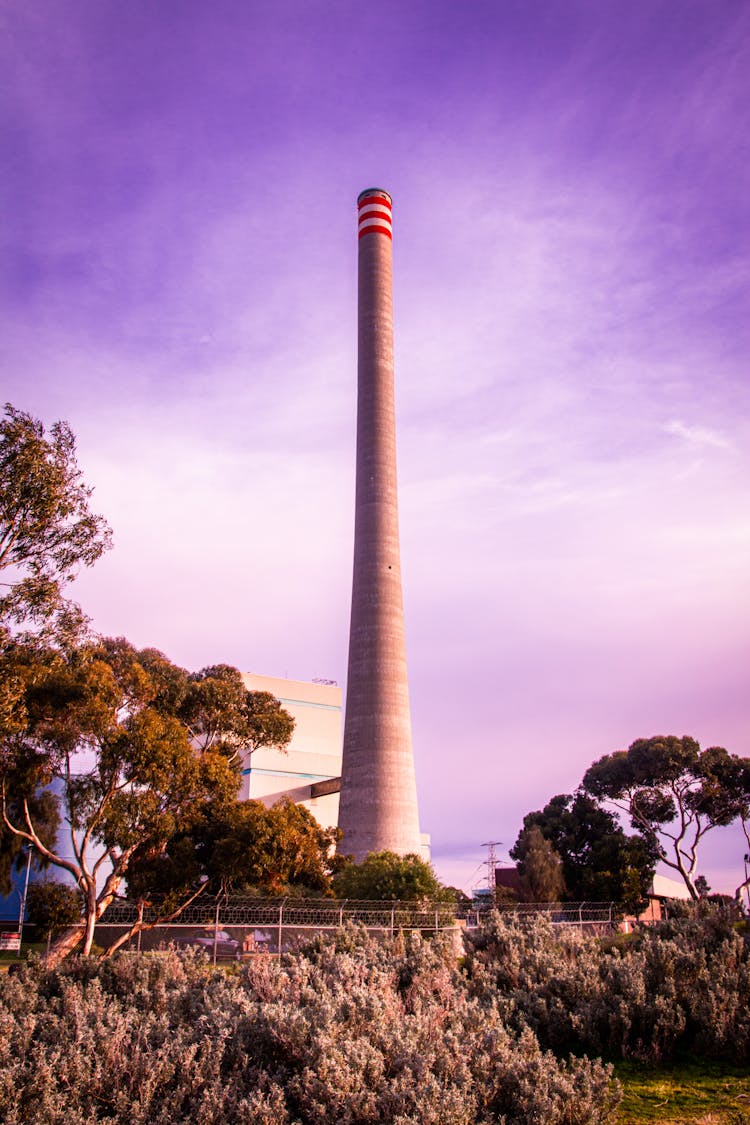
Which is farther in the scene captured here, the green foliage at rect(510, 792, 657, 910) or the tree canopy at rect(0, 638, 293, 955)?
the green foliage at rect(510, 792, 657, 910)

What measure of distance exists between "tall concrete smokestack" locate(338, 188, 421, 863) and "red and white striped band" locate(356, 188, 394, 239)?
22.6 feet

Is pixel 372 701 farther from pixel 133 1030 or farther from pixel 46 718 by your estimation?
pixel 133 1030

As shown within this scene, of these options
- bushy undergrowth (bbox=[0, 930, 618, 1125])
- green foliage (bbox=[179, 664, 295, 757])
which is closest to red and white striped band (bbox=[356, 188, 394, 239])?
green foliage (bbox=[179, 664, 295, 757])

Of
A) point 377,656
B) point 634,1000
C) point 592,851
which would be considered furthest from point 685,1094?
point 592,851

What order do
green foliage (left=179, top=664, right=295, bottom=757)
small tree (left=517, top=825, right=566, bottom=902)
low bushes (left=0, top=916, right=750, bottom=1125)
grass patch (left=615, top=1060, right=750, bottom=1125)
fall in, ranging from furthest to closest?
small tree (left=517, top=825, right=566, bottom=902), green foliage (left=179, top=664, right=295, bottom=757), grass patch (left=615, top=1060, right=750, bottom=1125), low bushes (left=0, top=916, right=750, bottom=1125)

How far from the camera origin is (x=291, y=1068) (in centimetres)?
841

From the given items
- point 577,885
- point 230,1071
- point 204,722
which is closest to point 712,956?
point 230,1071

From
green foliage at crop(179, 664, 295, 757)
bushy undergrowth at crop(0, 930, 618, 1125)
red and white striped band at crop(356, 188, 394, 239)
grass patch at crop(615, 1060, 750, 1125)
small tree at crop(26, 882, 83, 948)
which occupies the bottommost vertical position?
grass patch at crop(615, 1060, 750, 1125)

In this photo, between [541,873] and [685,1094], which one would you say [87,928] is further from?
[541,873]

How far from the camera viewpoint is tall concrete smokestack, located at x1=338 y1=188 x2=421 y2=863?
42531 mm

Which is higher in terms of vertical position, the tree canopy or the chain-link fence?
the tree canopy

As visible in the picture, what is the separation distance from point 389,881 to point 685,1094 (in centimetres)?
2576

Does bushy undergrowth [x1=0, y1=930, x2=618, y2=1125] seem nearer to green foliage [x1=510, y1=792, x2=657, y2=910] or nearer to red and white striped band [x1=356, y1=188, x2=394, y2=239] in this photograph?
green foliage [x1=510, y1=792, x2=657, y2=910]

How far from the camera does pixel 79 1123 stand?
7176 mm
